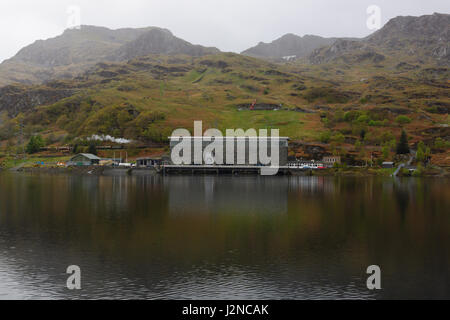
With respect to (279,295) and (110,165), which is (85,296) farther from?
(110,165)

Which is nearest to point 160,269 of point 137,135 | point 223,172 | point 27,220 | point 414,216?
point 27,220

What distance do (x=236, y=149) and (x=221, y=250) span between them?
133366 mm

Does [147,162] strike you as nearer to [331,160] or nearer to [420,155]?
[331,160]

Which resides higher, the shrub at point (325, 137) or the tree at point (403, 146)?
the shrub at point (325, 137)

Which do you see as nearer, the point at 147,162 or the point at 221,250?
the point at 221,250

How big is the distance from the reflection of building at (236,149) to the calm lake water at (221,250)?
346 ft

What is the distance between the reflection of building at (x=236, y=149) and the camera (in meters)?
164

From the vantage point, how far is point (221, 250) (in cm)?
3291

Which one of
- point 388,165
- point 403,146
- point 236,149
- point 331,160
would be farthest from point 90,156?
point 403,146

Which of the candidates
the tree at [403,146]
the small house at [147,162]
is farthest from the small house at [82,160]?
the tree at [403,146]

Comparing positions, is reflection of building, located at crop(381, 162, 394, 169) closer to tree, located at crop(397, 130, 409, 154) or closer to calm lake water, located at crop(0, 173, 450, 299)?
tree, located at crop(397, 130, 409, 154)

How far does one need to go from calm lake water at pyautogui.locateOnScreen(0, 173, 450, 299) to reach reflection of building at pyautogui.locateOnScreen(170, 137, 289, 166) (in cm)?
10542

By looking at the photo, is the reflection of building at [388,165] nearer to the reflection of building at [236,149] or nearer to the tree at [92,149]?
the reflection of building at [236,149]

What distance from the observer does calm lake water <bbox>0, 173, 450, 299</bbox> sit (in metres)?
24.7
